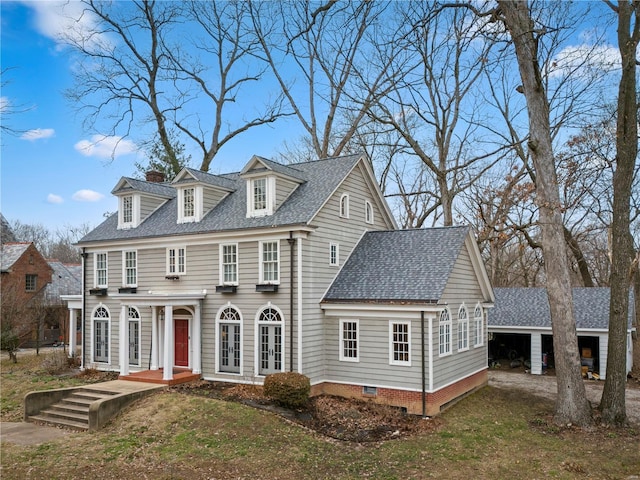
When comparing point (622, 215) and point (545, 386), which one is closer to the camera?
point (622, 215)

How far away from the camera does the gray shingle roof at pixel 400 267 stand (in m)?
16.5

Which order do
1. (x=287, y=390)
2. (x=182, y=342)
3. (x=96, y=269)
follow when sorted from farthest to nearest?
(x=96, y=269)
(x=182, y=342)
(x=287, y=390)

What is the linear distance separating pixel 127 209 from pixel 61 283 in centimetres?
2003

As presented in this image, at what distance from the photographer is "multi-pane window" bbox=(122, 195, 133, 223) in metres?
22.3

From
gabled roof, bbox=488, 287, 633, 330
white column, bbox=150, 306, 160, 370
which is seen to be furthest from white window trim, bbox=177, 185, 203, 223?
gabled roof, bbox=488, 287, 633, 330

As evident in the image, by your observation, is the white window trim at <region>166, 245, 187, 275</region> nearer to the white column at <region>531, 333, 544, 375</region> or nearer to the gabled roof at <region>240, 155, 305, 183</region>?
the gabled roof at <region>240, 155, 305, 183</region>

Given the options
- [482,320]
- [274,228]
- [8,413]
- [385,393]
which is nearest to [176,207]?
[274,228]

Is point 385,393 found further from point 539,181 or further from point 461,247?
point 539,181

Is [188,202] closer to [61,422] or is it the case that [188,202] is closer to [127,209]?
[127,209]

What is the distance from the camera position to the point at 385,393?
16.4 m

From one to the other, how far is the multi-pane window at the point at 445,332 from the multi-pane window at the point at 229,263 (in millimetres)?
7220

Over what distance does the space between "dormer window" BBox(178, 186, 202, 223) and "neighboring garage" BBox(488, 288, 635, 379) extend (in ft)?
46.5

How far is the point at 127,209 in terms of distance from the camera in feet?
73.8

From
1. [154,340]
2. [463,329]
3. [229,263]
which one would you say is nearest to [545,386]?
[463,329]
